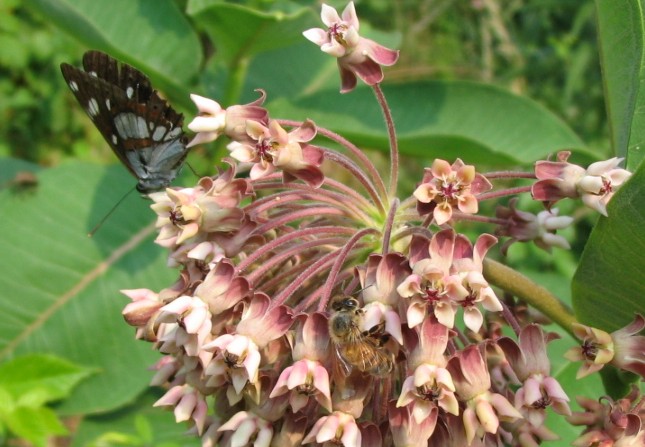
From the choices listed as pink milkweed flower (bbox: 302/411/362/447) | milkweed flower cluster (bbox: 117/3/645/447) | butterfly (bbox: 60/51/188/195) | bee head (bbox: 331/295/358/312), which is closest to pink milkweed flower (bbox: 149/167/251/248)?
milkweed flower cluster (bbox: 117/3/645/447)

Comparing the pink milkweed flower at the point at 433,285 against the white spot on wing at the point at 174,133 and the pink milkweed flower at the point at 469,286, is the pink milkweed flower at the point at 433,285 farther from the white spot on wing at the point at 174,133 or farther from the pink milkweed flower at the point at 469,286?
the white spot on wing at the point at 174,133

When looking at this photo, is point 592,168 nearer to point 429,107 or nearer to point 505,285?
point 505,285

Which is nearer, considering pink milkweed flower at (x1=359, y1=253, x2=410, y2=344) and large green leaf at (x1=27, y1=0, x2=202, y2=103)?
pink milkweed flower at (x1=359, y1=253, x2=410, y2=344)

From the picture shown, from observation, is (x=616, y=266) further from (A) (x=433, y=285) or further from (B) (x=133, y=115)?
(B) (x=133, y=115)

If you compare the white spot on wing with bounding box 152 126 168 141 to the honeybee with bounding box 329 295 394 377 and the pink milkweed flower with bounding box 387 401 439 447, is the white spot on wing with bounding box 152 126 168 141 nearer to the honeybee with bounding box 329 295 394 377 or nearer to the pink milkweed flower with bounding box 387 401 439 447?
the honeybee with bounding box 329 295 394 377

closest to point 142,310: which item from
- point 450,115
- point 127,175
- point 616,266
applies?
point 616,266

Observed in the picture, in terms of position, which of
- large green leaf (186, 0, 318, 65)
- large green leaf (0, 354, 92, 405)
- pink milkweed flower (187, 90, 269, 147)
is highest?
large green leaf (186, 0, 318, 65)

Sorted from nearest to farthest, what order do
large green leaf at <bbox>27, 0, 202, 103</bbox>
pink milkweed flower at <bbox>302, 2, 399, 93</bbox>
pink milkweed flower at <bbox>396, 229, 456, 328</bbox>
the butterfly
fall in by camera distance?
pink milkweed flower at <bbox>396, 229, 456, 328</bbox> < pink milkweed flower at <bbox>302, 2, 399, 93</bbox> < the butterfly < large green leaf at <bbox>27, 0, 202, 103</bbox>
